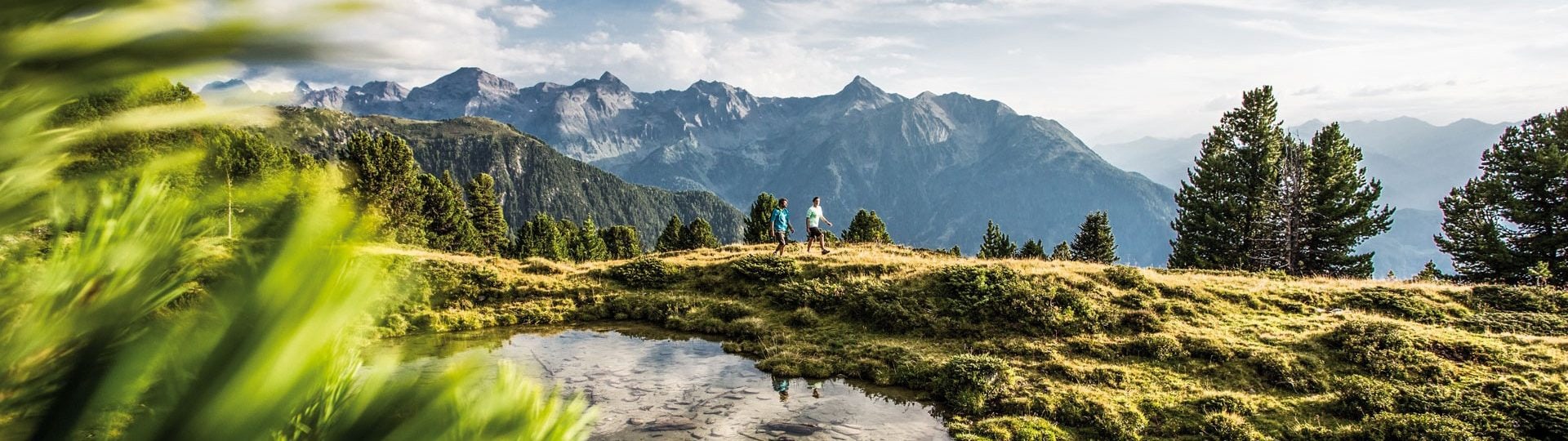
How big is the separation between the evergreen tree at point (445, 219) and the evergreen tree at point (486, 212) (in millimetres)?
6051

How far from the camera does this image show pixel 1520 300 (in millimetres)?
17703

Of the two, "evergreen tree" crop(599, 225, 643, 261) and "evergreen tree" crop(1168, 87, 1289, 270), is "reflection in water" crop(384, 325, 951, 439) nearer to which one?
"evergreen tree" crop(1168, 87, 1289, 270)

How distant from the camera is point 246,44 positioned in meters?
0.60

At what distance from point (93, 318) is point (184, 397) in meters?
0.12

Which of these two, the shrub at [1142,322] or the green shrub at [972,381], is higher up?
the shrub at [1142,322]

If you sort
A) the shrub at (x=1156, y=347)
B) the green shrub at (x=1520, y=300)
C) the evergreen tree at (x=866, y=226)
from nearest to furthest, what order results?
the shrub at (x=1156, y=347) < the green shrub at (x=1520, y=300) < the evergreen tree at (x=866, y=226)

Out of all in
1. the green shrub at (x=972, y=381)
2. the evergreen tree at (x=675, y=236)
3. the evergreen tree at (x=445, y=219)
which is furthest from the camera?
the evergreen tree at (x=675, y=236)

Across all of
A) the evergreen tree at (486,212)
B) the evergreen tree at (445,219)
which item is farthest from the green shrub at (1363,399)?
the evergreen tree at (486,212)

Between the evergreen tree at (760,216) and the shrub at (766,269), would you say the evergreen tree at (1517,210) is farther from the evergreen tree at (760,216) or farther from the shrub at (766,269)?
the evergreen tree at (760,216)

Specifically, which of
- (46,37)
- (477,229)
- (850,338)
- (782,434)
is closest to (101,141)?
(46,37)

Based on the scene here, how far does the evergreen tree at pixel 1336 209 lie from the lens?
39.4 m

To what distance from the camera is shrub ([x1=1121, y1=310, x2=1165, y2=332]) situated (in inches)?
642

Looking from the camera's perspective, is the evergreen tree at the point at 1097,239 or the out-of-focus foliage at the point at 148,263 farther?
the evergreen tree at the point at 1097,239

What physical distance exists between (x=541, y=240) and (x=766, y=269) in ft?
203
